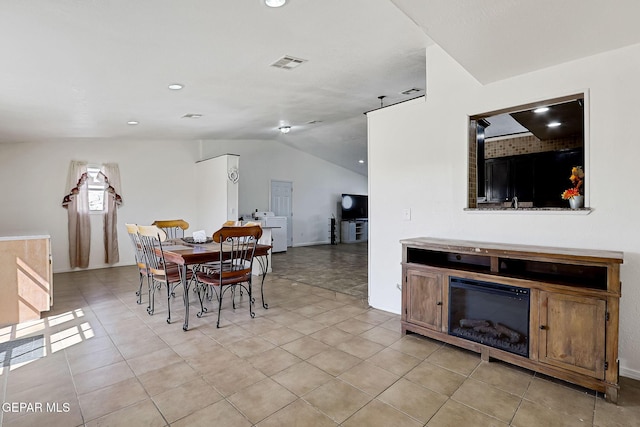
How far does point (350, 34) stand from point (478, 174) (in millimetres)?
1762

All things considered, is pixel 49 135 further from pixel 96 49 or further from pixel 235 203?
pixel 96 49

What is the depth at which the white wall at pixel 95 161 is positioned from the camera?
563 cm

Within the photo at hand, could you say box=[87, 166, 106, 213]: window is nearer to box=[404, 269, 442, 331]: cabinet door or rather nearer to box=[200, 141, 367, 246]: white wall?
box=[200, 141, 367, 246]: white wall

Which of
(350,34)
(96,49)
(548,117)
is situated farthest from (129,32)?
(548,117)

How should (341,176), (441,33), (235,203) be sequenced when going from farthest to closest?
(341,176) → (235,203) → (441,33)

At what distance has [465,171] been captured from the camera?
3.01 meters

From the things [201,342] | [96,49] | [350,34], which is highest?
[350,34]

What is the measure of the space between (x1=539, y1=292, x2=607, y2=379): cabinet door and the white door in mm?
7619

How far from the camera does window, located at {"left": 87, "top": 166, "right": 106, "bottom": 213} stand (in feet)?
20.6

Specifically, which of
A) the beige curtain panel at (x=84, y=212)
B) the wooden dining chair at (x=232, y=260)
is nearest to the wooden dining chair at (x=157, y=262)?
the wooden dining chair at (x=232, y=260)

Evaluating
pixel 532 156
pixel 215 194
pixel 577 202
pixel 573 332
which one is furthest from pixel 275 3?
pixel 532 156

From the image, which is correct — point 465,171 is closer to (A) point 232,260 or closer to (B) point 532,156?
(A) point 232,260

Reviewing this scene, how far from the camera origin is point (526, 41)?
215 centimetres

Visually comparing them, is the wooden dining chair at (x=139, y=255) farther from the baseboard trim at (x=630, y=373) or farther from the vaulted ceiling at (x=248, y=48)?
the baseboard trim at (x=630, y=373)
